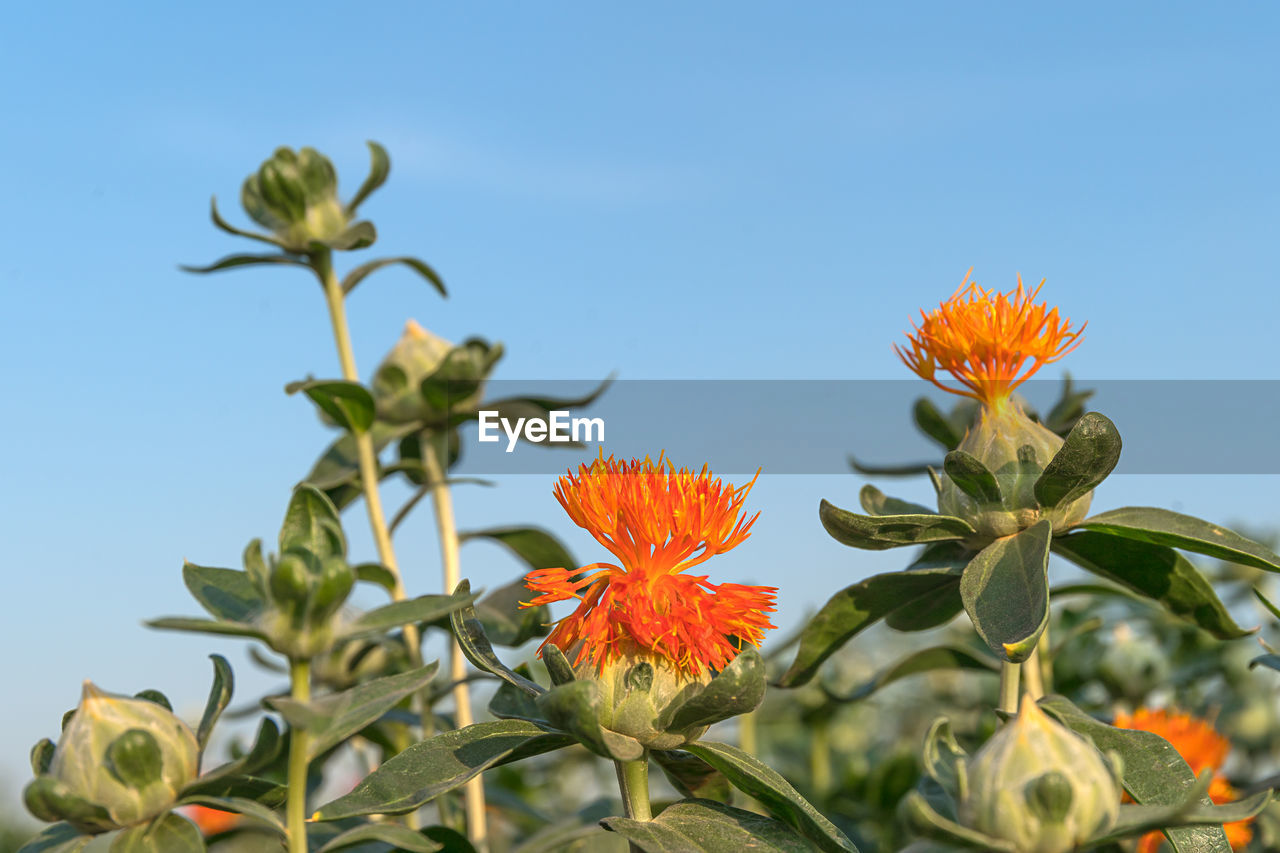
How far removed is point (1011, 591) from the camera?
1.74 meters

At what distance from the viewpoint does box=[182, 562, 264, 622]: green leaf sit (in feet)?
4.73

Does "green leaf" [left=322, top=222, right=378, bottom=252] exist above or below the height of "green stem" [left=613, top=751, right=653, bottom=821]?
above

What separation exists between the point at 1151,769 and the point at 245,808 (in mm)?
1233

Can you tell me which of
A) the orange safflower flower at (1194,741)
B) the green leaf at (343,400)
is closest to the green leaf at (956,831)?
the orange safflower flower at (1194,741)

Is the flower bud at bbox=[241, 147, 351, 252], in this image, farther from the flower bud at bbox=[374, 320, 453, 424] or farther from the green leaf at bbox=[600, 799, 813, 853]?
the green leaf at bbox=[600, 799, 813, 853]

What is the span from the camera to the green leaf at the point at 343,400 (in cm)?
247

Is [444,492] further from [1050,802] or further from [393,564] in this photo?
[1050,802]

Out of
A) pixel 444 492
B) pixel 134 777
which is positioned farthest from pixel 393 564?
pixel 134 777

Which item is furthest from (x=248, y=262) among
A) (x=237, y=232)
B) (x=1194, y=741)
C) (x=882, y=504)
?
(x=1194, y=741)

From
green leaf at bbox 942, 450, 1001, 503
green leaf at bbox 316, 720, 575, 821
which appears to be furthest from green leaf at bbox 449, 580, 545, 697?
green leaf at bbox 942, 450, 1001, 503

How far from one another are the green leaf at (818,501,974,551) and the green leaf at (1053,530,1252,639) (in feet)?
0.81

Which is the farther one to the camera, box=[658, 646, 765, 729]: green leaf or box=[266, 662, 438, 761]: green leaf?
box=[658, 646, 765, 729]: green leaf

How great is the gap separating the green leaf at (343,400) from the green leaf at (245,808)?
1197 millimetres

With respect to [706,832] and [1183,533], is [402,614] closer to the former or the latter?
[706,832]
